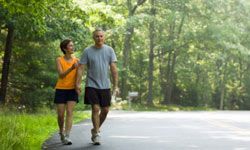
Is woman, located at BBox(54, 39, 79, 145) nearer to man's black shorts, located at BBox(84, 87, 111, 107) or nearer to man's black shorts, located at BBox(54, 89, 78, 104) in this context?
man's black shorts, located at BBox(54, 89, 78, 104)

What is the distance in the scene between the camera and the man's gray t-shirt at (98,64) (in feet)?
31.6

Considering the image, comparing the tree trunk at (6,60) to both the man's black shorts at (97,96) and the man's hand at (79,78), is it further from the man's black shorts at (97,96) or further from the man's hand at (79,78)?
the man's black shorts at (97,96)

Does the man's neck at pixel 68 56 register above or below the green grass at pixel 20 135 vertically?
above

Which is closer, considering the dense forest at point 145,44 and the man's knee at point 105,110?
the man's knee at point 105,110

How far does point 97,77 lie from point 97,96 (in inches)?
12.7

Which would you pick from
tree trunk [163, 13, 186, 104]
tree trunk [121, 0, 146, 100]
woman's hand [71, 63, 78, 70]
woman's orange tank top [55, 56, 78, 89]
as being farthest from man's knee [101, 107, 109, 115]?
tree trunk [163, 13, 186, 104]

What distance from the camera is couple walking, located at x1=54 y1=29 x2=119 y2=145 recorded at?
9.57m

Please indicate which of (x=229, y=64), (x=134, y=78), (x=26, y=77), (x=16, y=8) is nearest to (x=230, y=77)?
(x=229, y=64)

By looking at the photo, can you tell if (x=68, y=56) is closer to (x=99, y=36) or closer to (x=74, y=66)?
(x=74, y=66)

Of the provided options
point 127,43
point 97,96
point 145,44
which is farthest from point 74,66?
point 145,44

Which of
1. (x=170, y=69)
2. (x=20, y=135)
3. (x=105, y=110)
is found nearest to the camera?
(x=20, y=135)

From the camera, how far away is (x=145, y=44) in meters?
57.7

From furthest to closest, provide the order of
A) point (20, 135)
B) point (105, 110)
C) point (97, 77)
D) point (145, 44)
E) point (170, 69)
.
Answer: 1. point (145, 44)
2. point (170, 69)
3. point (105, 110)
4. point (97, 77)
5. point (20, 135)

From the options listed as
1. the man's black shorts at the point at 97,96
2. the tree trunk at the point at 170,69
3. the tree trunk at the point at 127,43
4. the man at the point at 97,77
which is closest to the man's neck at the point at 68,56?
the man at the point at 97,77
